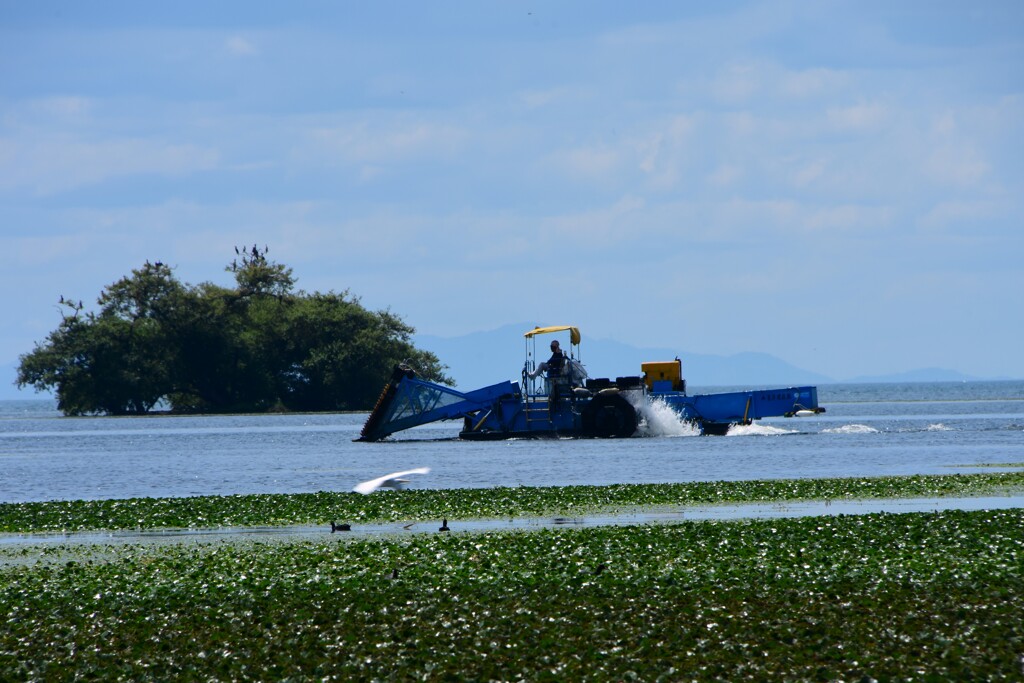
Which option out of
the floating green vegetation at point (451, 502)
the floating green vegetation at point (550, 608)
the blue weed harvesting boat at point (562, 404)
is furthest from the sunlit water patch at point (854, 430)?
the floating green vegetation at point (550, 608)

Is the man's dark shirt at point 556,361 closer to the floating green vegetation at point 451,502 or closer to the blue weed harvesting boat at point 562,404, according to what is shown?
the blue weed harvesting boat at point 562,404

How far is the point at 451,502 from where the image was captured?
3459cm

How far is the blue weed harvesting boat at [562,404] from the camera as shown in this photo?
6381cm

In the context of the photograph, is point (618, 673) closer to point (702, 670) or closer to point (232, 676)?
point (702, 670)

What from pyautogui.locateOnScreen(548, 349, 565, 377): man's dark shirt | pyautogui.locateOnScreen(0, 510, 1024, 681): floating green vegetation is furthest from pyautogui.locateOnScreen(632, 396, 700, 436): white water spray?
pyautogui.locateOnScreen(0, 510, 1024, 681): floating green vegetation

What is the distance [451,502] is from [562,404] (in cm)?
2972

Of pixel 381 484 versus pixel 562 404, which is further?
pixel 562 404

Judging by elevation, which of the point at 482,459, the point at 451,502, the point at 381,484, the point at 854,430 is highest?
the point at 854,430

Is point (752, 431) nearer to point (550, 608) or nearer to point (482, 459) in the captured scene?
point (482, 459)

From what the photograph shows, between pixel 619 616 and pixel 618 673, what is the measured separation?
107 inches

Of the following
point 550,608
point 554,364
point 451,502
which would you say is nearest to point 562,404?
point 554,364

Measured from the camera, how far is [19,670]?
17.1 meters

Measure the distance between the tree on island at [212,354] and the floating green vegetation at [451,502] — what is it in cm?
9513

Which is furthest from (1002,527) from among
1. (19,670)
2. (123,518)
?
(123,518)
